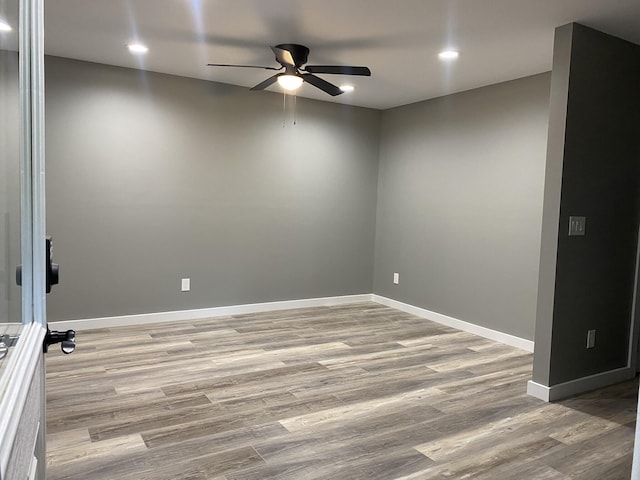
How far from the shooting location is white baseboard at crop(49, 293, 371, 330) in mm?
4348

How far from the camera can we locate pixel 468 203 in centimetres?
474

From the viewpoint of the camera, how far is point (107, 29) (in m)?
3.34

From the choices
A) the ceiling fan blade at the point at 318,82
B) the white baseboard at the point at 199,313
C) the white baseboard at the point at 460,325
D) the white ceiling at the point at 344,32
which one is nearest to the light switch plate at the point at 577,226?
the white ceiling at the point at 344,32

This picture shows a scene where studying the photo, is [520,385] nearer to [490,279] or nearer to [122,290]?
[490,279]

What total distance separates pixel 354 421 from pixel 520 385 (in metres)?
1.34

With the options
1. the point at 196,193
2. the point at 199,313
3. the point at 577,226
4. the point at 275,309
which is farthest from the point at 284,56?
the point at 275,309

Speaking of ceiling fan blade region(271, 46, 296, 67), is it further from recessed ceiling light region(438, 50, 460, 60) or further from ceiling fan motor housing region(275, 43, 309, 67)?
recessed ceiling light region(438, 50, 460, 60)

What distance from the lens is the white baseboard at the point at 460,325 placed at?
14.0 feet

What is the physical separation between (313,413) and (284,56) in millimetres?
2323

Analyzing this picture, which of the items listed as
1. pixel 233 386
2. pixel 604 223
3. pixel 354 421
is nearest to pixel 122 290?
pixel 233 386

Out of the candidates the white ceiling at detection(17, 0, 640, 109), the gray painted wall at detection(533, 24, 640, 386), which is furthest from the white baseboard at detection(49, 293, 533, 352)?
the white ceiling at detection(17, 0, 640, 109)

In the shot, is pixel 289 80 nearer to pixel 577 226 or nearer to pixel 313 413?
pixel 577 226

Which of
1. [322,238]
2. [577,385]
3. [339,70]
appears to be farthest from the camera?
[322,238]

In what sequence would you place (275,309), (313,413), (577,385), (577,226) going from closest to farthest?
(313,413) → (577,226) → (577,385) → (275,309)
